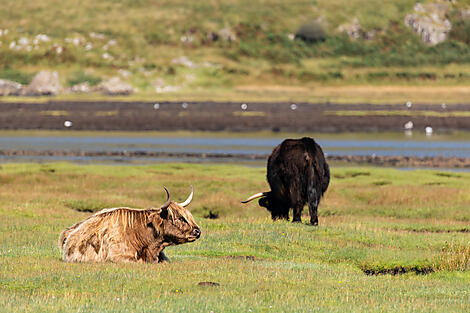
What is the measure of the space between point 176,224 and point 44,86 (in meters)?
151

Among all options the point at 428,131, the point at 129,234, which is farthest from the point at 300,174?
the point at 428,131

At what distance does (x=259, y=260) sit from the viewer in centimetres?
1789

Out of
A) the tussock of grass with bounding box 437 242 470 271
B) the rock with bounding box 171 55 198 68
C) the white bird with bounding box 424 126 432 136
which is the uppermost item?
the rock with bounding box 171 55 198 68

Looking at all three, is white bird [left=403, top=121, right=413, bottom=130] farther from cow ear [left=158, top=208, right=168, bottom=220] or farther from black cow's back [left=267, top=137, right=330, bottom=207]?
cow ear [left=158, top=208, right=168, bottom=220]

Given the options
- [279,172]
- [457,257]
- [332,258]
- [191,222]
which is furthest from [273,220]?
[191,222]

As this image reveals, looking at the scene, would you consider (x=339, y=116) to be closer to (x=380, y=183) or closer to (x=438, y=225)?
(x=380, y=183)

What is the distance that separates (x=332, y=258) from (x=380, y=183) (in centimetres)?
2076

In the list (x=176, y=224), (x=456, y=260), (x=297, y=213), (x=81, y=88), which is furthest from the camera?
(x=81, y=88)

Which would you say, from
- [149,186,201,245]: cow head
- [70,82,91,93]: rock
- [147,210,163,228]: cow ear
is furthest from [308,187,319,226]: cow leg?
[70,82,91,93]: rock

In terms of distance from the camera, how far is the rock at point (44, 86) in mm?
159125

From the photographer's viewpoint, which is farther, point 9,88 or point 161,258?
point 9,88

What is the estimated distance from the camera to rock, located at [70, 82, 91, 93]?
163375 millimetres

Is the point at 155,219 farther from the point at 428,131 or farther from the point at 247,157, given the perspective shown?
the point at 428,131

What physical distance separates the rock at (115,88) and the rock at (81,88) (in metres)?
2.32
